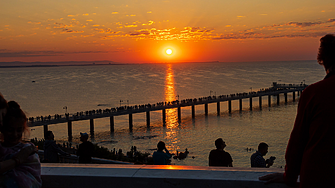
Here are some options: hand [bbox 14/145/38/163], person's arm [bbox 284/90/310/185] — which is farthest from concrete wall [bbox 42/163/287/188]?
hand [bbox 14/145/38/163]

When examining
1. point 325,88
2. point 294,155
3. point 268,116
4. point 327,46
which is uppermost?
point 327,46

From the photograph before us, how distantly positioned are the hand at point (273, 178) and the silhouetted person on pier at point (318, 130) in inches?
16.6

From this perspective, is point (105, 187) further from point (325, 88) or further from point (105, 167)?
point (325, 88)

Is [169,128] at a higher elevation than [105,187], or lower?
lower

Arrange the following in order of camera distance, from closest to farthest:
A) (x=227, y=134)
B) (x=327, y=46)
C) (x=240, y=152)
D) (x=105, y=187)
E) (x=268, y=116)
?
(x=327, y=46), (x=105, y=187), (x=240, y=152), (x=227, y=134), (x=268, y=116)

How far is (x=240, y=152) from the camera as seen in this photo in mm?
33781

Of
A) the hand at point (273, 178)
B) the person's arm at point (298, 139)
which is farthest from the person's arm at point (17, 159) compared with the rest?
the person's arm at point (298, 139)

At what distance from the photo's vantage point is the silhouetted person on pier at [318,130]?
8.13ft

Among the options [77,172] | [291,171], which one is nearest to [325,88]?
[291,171]

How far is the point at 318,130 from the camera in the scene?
2531 millimetres

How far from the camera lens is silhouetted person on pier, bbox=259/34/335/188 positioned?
8.13ft

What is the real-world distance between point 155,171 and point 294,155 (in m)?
1.67

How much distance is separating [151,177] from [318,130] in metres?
1.90

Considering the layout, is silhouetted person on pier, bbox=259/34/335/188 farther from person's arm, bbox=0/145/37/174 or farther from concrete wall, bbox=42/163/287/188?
person's arm, bbox=0/145/37/174
